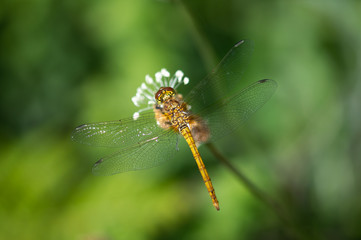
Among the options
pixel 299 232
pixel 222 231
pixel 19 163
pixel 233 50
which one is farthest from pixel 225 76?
pixel 19 163

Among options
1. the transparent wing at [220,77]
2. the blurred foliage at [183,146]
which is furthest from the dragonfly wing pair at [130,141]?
the blurred foliage at [183,146]

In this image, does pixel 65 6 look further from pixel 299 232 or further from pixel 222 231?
pixel 299 232

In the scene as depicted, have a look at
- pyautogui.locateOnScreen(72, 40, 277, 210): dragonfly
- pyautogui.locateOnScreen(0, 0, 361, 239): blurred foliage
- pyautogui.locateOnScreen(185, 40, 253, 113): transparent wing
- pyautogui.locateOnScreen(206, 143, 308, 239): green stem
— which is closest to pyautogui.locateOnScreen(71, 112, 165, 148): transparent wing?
pyautogui.locateOnScreen(72, 40, 277, 210): dragonfly

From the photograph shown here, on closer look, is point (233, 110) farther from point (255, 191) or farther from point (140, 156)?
point (140, 156)

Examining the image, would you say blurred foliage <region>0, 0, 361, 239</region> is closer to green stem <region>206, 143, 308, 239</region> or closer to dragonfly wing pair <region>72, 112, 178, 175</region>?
green stem <region>206, 143, 308, 239</region>

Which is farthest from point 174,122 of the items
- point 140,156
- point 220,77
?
point 220,77
